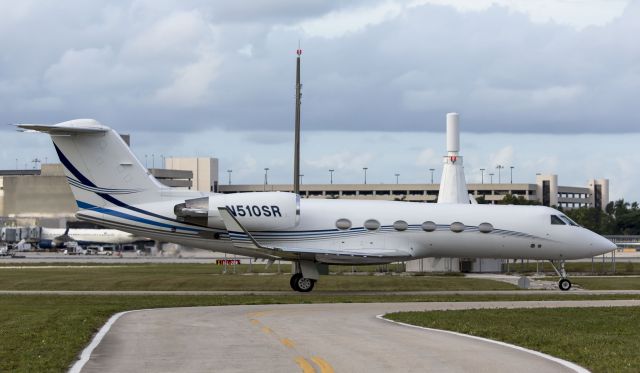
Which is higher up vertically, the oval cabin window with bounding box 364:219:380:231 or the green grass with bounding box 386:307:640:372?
the oval cabin window with bounding box 364:219:380:231

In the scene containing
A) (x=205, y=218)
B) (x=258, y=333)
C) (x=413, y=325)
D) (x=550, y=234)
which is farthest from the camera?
(x=550, y=234)

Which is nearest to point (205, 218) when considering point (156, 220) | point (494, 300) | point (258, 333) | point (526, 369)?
point (156, 220)

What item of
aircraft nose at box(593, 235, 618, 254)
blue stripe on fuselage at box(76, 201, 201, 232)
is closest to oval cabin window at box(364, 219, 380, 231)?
blue stripe on fuselage at box(76, 201, 201, 232)

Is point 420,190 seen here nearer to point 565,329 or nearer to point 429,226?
point 429,226

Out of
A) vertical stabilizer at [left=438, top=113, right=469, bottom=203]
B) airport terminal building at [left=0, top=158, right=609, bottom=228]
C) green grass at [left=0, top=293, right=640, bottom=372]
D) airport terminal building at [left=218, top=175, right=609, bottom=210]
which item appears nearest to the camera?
green grass at [left=0, top=293, right=640, bottom=372]

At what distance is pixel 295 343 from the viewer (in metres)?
18.9

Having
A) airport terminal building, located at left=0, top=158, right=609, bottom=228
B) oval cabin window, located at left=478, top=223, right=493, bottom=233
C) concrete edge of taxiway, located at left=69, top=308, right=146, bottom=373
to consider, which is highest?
airport terminal building, located at left=0, top=158, right=609, bottom=228

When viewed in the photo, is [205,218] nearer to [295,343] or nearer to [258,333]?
[258,333]

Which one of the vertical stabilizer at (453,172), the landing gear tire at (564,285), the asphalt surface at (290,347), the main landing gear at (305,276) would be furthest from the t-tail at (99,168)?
the vertical stabilizer at (453,172)

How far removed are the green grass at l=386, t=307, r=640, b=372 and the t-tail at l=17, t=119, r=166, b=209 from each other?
15743mm

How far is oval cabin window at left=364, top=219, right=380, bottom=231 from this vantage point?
129ft

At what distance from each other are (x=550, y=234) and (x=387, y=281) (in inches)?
333

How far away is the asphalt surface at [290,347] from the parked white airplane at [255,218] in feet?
38.4

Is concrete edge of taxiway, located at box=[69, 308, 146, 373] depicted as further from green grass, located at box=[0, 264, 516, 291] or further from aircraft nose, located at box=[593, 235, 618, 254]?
aircraft nose, located at box=[593, 235, 618, 254]
